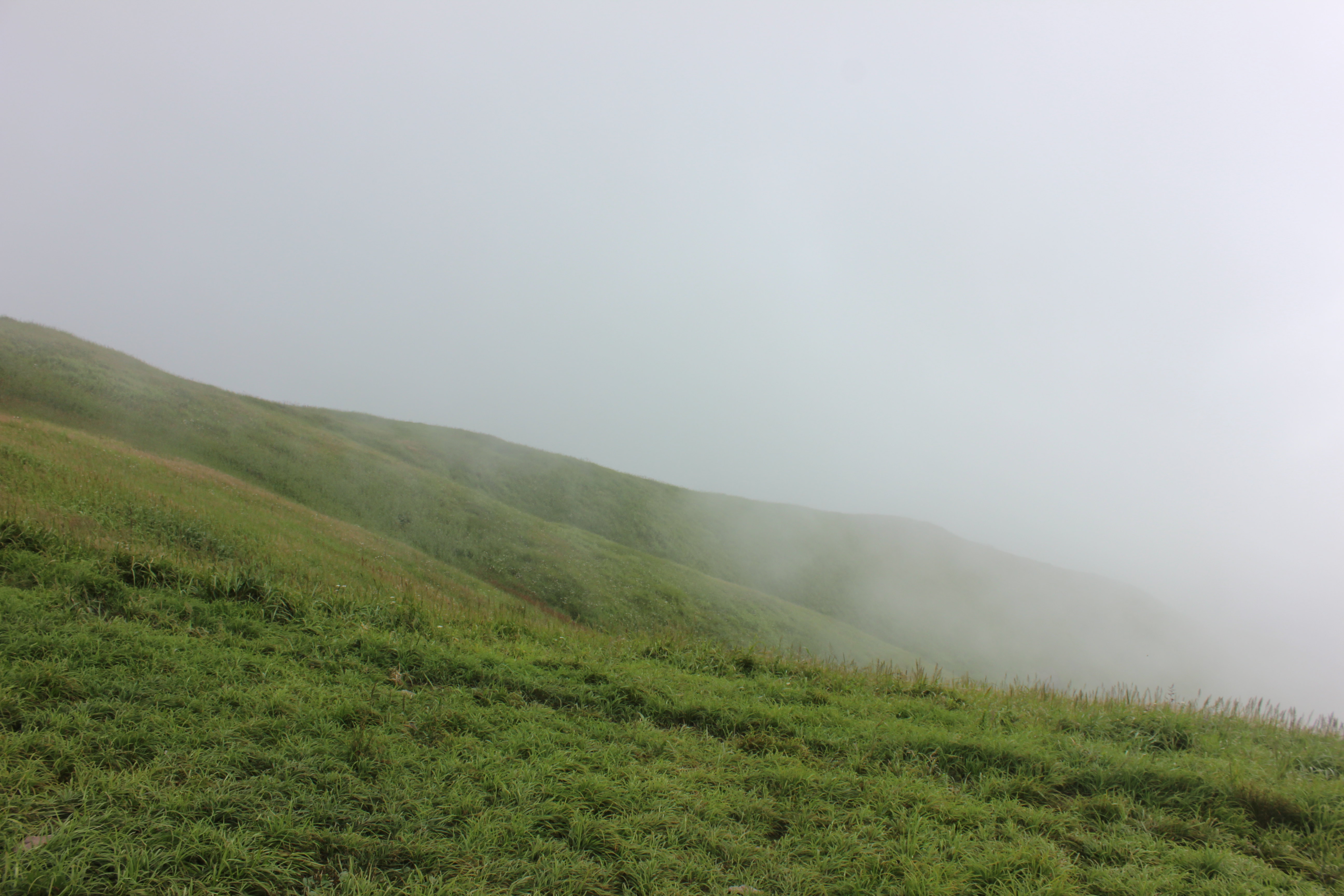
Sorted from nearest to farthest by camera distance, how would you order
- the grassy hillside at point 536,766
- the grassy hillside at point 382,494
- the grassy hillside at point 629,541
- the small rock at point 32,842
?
the small rock at point 32,842 → the grassy hillside at point 536,766 → the grassy hillside at point 382,494 → the grassy hillside at point 629,541

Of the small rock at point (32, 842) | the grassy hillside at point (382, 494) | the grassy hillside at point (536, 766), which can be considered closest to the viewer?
the small rock at point (32, 842)

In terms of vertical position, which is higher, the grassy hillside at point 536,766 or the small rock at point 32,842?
the grassy hillside at point 536,766

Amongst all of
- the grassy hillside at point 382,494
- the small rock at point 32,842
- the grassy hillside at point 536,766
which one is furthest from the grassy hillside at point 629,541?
the small rock at point 32,842

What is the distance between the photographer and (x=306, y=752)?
6.02 m

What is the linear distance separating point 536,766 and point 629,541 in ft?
163

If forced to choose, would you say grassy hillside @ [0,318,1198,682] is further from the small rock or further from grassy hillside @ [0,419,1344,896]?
the small rock

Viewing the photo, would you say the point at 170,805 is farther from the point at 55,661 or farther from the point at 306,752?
the point at 55,661

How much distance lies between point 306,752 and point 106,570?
641 cm

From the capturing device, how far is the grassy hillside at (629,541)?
102 feet

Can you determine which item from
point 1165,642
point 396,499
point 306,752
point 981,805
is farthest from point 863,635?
point 1165,642

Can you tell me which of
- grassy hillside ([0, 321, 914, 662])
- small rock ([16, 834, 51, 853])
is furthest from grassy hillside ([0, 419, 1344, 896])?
grassy hillside ([0, 321, 914, 662])

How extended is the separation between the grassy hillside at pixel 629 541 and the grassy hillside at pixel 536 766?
2134 centimetres

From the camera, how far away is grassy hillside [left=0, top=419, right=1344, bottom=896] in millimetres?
4883

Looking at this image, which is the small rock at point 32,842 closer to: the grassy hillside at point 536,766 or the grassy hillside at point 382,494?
the grassy hillside at point 536,766
